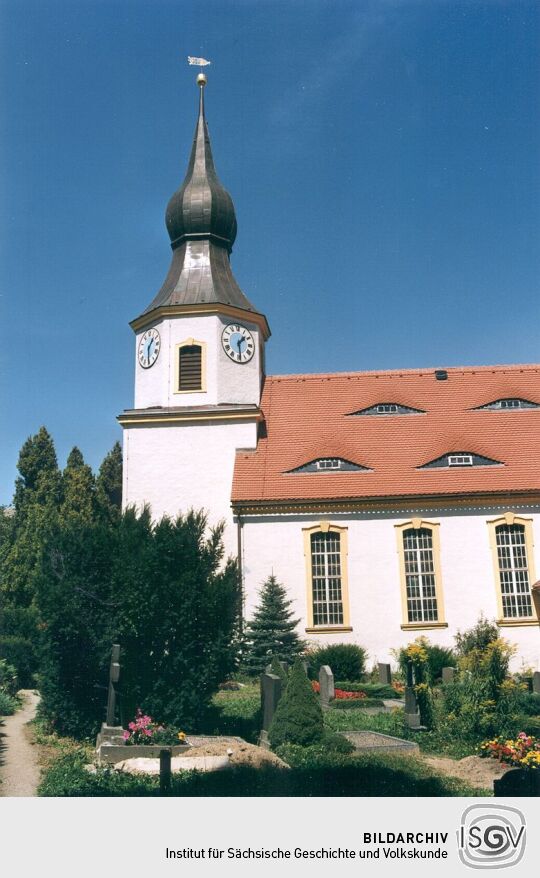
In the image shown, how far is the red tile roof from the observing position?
2498cm

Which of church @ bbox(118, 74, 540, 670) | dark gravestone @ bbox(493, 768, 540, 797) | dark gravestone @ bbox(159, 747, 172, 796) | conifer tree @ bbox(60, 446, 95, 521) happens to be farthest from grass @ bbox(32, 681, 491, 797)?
conifer tree @ bbox(60, 446, 95, 521)

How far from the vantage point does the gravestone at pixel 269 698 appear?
15.2 m

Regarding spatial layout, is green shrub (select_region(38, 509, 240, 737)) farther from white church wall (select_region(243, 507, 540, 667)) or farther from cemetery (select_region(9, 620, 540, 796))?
white church wall (select_region(243, 507, 540, 667))

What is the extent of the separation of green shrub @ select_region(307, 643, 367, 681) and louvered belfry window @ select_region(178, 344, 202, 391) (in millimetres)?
9863

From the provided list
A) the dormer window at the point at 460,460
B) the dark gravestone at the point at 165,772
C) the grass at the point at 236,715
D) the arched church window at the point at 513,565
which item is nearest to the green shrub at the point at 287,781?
the dark gravestone at the point at 165,772

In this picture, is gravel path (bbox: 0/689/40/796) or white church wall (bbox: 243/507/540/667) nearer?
gravel path (bbox: 0/689/40/796)

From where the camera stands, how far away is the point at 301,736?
13898mm

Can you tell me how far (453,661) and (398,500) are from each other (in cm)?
516

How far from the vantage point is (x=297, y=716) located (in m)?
14.1

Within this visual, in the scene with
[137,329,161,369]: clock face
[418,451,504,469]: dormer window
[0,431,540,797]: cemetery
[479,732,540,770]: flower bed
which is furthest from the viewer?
[137,329,161,369]: clock face

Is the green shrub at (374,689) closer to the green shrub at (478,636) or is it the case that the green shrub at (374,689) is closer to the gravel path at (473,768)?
the green shrub at (478,636)
